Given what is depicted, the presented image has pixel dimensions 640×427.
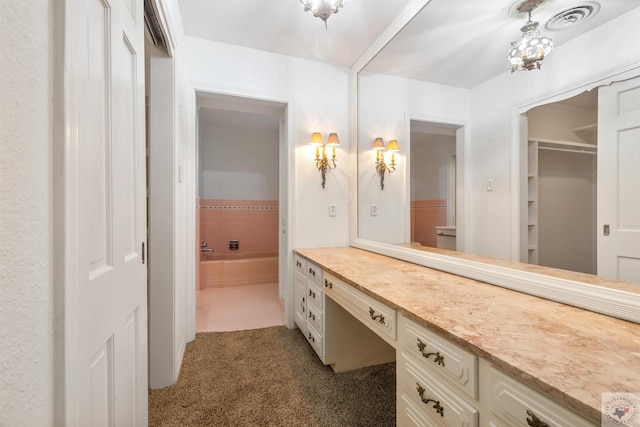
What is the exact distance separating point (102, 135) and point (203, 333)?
2082 millimetres

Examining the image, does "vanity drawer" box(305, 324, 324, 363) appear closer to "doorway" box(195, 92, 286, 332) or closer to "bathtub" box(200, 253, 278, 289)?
"doorway" box(195, 92, 286, 332)

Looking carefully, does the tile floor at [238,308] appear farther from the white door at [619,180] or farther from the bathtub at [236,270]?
the white door at [619,180]

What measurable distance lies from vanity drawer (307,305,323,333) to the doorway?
4.87 feet

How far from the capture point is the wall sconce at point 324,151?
7.96 feet

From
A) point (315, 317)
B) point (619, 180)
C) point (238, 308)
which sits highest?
point (619, 180)

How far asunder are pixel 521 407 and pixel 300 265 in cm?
180

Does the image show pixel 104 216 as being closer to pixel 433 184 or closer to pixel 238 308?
pixel 433 184

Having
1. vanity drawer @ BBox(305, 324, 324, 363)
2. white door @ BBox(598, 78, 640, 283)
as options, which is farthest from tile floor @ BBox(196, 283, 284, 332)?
white door @ BBox(598, 78, 640, 283)

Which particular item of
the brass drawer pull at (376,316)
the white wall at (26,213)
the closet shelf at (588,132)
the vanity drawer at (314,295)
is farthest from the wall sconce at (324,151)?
the white wall at (26,213)

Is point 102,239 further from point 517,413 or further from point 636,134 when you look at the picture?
point 636,134

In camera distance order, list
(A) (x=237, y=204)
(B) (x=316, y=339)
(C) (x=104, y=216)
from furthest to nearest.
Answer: (A) (x=237, y=204), (B) (x=316, y=339), (C) (x=104, y=216)

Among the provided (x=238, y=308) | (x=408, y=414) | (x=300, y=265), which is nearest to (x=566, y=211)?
(x=408, y=414)

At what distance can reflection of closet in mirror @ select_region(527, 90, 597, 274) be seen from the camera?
0.97m

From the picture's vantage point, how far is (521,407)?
613 millimetres
